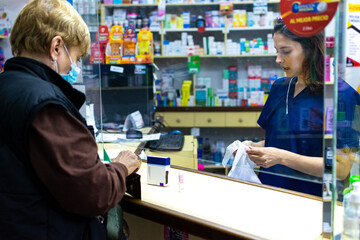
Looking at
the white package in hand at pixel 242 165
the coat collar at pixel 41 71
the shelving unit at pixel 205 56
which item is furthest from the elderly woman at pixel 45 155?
the shelving unit at pixel 205 56

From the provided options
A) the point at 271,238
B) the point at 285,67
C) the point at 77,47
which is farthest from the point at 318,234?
the point at 77,47

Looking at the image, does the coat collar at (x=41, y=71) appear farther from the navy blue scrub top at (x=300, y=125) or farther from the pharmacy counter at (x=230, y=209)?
the navy blue scrub top at (x=300, y=125)

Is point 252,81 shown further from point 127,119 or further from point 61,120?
point 61,120

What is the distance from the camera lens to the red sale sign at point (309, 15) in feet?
3.11

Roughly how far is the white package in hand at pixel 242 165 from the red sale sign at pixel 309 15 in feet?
2.30

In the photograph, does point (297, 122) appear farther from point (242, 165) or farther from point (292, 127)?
point (242, 165)

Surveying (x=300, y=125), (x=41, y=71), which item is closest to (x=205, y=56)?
(x=300, y=125)

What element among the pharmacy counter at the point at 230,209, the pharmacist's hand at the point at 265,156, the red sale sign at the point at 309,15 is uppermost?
the red sale sign at the point at 309,15

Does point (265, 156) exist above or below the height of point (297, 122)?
below

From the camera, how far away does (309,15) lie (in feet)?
3.23

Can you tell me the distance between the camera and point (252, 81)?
506 centimetres

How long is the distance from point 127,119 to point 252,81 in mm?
2290

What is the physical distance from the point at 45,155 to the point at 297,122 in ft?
3.37

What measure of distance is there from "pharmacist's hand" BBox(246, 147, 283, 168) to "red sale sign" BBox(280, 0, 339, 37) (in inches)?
24.9
